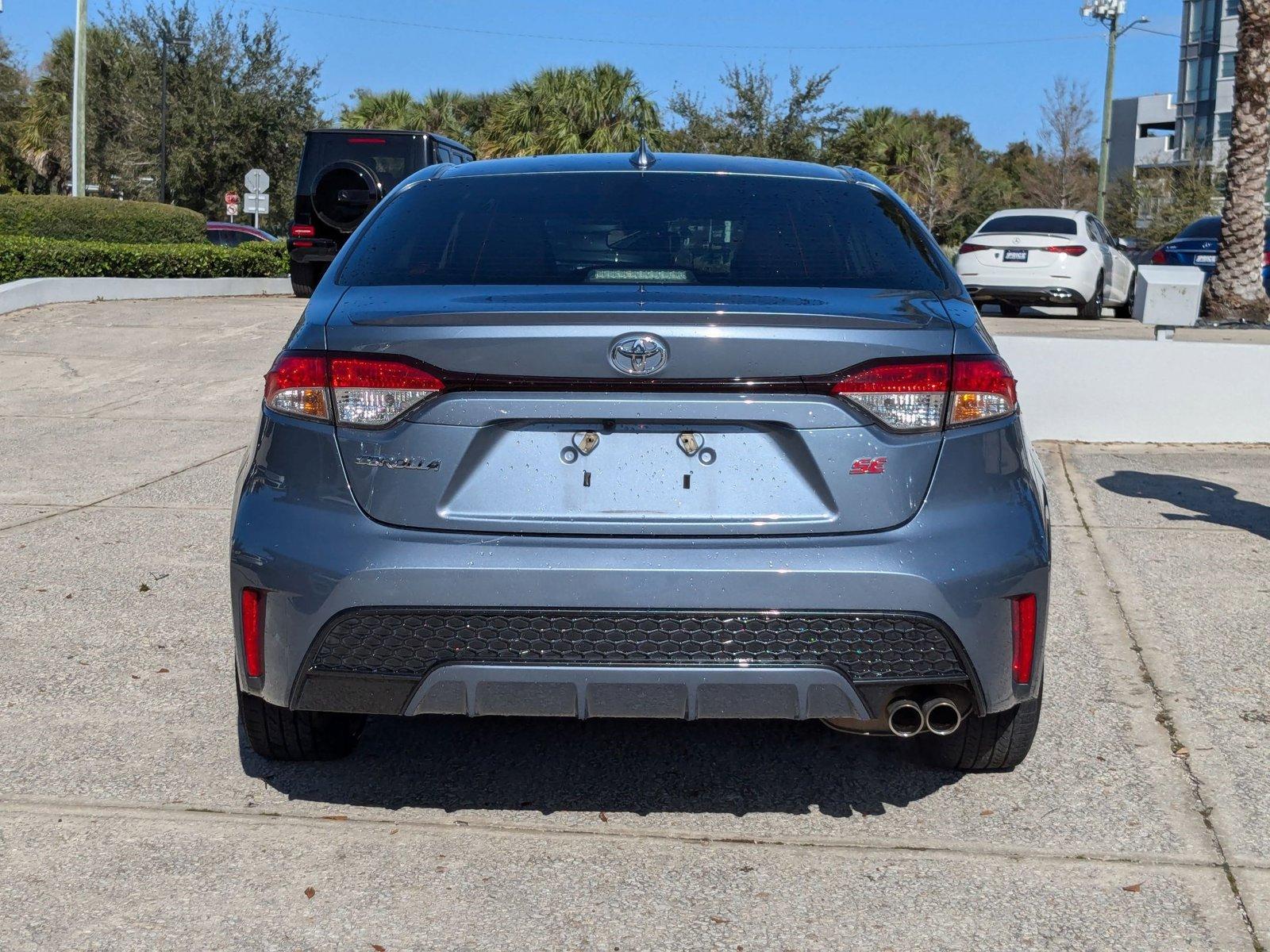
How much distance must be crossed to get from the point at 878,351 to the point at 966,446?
294mm

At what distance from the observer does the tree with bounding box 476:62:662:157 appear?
40938 millimetres

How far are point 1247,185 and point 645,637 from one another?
16.0 meters

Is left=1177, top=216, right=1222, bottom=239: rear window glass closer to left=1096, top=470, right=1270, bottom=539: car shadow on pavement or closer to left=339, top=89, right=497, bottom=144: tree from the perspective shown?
left=1096, top=470, right=1270, bottom=539: car shadow on pavement

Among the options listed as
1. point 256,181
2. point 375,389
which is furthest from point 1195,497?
point 256,181

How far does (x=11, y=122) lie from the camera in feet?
174

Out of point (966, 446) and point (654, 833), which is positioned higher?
point (966, 446)

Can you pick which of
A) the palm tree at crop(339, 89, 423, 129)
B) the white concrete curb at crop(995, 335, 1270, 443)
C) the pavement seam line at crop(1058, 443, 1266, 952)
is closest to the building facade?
the palm tree at crop(339, 89, 423, 129)

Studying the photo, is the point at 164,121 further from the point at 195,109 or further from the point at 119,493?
the point at 119,493

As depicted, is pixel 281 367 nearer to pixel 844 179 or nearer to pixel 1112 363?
pixel 844 179

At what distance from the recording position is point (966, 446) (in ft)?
10.7

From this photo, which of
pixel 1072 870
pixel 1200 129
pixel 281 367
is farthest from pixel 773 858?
pixel 1200 129

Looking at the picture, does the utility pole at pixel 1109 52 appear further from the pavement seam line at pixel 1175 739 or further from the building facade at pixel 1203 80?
the pavement seam line at pixel 1175 739

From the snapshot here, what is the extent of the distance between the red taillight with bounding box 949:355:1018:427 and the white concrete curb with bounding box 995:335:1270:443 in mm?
6678

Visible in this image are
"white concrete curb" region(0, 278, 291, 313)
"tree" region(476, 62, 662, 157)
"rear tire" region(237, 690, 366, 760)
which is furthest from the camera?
"tree" region(476, 62, 662, 157)
